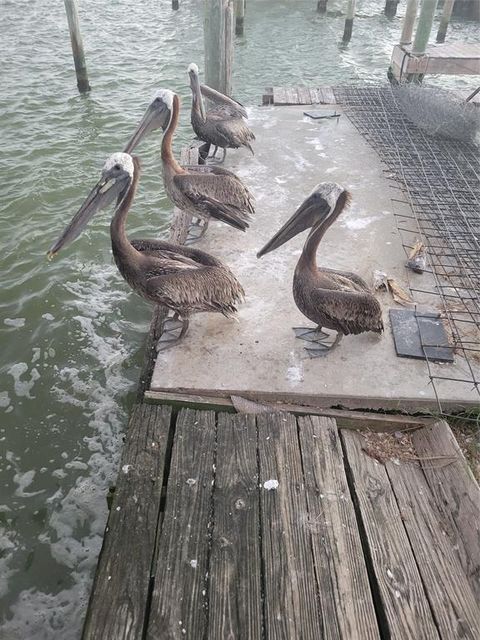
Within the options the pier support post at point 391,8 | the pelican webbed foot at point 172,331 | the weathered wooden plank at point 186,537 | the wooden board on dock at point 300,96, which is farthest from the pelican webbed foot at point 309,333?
the pier support post at point 391,8

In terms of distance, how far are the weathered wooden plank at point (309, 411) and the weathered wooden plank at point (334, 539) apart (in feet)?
0.44

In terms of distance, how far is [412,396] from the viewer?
3.66 m

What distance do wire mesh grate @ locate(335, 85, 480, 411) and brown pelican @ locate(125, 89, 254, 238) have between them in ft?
5.58

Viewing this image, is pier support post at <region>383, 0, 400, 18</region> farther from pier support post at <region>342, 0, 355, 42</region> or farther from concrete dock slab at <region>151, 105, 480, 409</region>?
concrete dock slab at <region>151, 105, 480, 409</region>

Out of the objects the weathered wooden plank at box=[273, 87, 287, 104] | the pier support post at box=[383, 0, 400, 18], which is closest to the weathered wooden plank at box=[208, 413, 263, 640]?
the weathered wooden plank at box=[273, 87, 287, 104]

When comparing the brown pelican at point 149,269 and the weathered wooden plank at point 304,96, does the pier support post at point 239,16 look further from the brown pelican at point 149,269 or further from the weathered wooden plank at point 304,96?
the brown pelican at point 149,269

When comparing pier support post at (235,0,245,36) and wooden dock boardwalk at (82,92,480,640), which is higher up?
pier support post at (235,0,245,36)

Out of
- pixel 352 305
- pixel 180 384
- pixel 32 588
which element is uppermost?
pixel 352 305

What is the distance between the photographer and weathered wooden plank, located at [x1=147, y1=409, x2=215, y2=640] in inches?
98.0

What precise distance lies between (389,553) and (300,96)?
7.79 meters

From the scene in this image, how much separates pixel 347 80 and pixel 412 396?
36.7 ft

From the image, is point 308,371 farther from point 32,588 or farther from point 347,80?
point 347,80

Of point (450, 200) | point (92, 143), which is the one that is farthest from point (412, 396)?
point (92, 143)

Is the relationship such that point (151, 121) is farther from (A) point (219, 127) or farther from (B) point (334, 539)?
(B) point (334, 539)
